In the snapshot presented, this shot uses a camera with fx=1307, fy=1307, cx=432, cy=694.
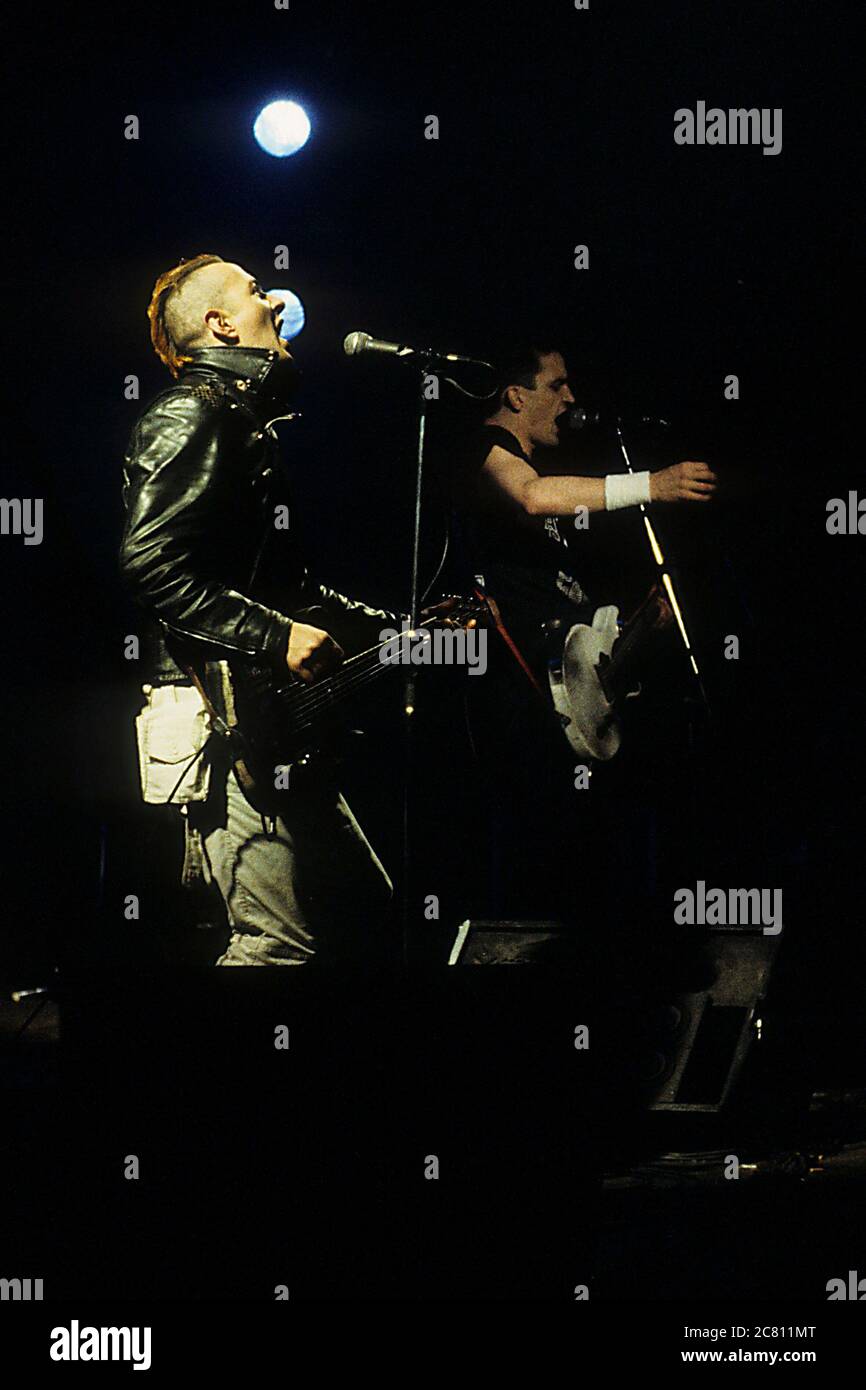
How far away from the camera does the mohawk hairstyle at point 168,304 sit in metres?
4.16

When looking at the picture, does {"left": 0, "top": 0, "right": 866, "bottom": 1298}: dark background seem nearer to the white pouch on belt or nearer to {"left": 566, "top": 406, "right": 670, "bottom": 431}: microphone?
{"left": 566, "top": 406, "right": 670, "bottom": 431}: microphone

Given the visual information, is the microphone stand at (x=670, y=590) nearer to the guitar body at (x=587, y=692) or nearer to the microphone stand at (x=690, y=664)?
the microphone stand at (x=690, y=664)

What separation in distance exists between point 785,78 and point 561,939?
3005mm

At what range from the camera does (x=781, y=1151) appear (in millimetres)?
3695

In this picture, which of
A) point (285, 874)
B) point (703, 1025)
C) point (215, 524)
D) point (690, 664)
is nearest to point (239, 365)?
point (215, 524)

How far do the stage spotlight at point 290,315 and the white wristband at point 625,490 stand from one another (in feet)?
4.00

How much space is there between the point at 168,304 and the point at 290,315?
1.84 feet

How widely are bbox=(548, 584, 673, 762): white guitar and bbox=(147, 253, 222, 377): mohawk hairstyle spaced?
5.20 ft

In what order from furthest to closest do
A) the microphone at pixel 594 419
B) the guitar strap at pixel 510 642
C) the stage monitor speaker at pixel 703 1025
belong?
the microphone at pixel 594 419, the guitar strap at pixel 510 642, the stage monitor speaker at pixel 703 1025

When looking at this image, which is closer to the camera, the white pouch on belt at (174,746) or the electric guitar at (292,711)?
the electric guitar at (292,711)

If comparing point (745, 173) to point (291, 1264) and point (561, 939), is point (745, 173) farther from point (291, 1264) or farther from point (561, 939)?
point (291, 1264)

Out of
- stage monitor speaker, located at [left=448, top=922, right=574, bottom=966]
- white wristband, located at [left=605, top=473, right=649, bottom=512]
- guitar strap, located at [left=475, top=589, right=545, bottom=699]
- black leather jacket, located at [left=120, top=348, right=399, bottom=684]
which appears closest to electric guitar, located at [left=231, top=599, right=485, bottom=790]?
black leather jacket, located at [left=120, top=348, right=399, bottom=684]

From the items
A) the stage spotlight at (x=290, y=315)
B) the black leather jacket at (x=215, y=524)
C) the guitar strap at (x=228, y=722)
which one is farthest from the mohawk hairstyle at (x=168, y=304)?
the guitar strap at (x=228, y=722)
